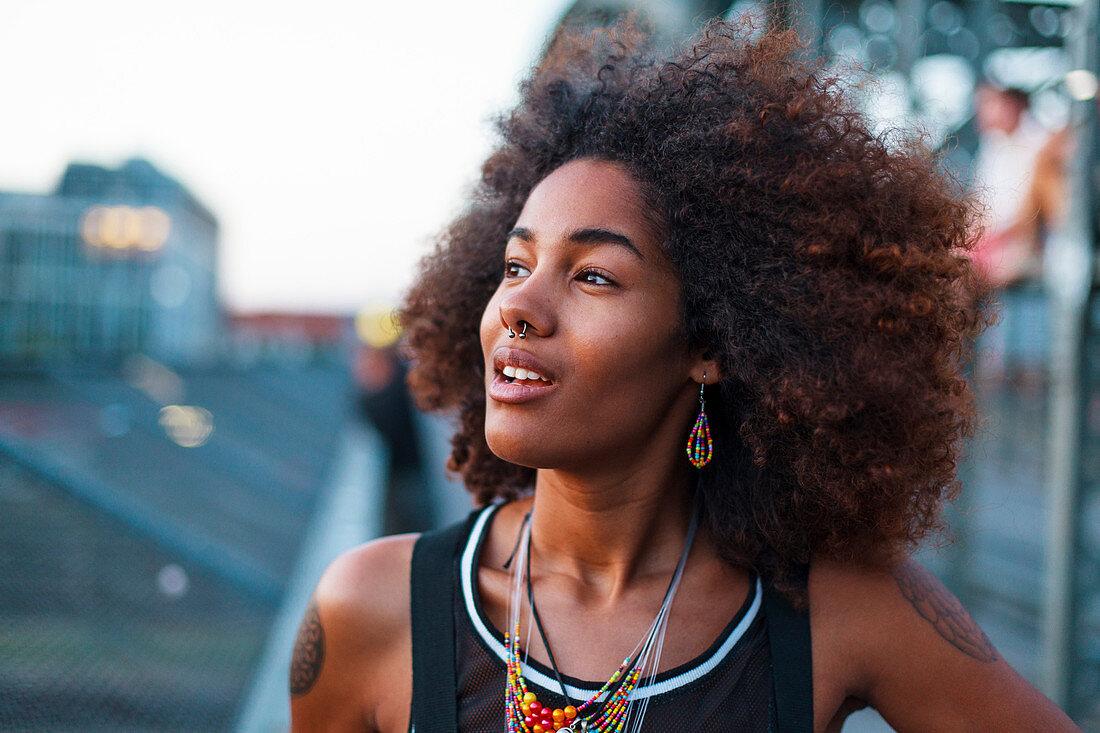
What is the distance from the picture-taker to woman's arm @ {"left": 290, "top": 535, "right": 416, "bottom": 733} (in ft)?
5.91

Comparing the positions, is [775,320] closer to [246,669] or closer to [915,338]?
[915,338]

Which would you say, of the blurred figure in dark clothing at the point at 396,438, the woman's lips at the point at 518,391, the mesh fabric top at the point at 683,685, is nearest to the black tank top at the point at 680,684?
the mesh fabric top at the point at 683,685

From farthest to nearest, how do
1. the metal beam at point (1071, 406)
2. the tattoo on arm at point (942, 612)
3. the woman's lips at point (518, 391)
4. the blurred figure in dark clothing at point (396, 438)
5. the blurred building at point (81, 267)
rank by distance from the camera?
the blurred building at point (81, 267) < the blurred figure in dark clothing at point (396, 438) < the metal beam at point (1071, 406) < the tattoo on arm at point (942, 612) < the woman's lips at point (518, 391)

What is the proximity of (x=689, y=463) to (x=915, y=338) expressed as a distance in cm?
60

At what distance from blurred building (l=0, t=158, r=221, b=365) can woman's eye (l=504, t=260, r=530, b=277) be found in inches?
170

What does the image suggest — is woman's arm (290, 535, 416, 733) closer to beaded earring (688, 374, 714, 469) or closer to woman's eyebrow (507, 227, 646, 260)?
beaded earring (688, 374, 714, 469)

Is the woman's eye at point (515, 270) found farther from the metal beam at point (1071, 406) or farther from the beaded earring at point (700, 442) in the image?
the metal beam at point (1071, 406)

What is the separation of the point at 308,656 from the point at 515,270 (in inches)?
40.9

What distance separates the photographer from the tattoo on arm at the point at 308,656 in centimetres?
185

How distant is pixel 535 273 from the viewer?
173 centimetres

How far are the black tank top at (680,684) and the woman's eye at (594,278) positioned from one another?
795mm

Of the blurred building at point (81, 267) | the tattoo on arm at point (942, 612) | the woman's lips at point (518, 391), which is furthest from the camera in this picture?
the blurred building at point (81, 267)

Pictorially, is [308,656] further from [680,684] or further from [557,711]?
[680,684]

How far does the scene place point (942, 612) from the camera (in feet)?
5.93
